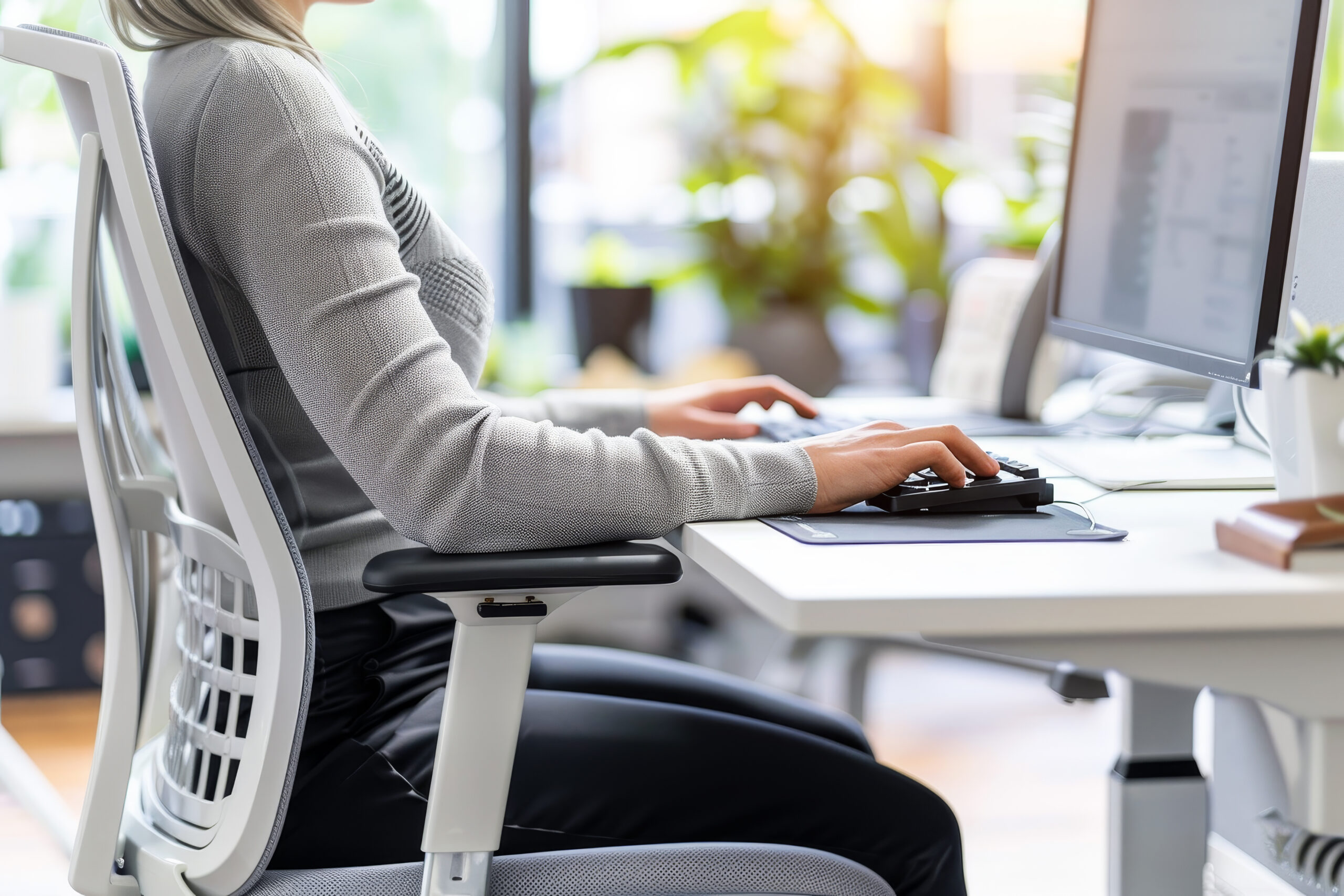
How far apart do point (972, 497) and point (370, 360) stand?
420 millimetres

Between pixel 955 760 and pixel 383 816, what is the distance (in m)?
1.72

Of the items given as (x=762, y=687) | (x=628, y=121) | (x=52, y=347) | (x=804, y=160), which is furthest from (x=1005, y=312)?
(x=52, y=347)

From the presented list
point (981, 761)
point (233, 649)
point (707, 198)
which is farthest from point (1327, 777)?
point (707, 198)

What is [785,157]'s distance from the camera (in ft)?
9.14

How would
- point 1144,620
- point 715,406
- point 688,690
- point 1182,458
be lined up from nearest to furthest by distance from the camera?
point 1144,620 → point 688,690 → point 1182,458 → point 715,406

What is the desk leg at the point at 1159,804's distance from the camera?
878mm

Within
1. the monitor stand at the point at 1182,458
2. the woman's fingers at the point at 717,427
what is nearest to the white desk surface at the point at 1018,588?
the monitor stand at the point at 1182,458

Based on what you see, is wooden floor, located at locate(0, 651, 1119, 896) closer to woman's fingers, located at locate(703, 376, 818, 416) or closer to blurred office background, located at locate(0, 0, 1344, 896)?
blurred office background, located at locate(0, 0, 1344, 896)

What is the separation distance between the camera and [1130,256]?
1.25 metres

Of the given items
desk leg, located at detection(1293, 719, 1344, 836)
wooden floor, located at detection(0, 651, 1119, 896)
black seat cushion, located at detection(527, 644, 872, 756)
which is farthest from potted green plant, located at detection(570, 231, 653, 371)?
desk leg, located at detection(1293, 719, 1344, 836)

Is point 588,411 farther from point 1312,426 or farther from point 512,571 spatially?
point 1312,426

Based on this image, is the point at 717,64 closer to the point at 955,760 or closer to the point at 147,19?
the point at 955,760

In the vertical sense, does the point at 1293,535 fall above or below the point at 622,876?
above

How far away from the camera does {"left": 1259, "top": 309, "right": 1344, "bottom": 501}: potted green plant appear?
30.7 inches
